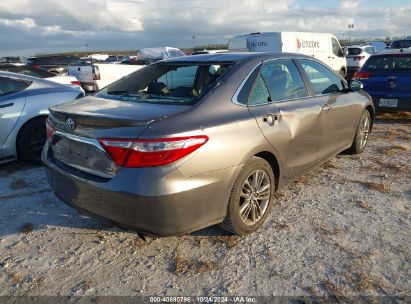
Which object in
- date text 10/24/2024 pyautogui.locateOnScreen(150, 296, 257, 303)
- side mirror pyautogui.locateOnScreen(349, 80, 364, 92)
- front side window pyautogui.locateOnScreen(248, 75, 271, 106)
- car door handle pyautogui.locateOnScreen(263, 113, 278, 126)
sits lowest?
date text 10/24/2024 pyautogui.locateOnScreen(150, 296, 257, 303)

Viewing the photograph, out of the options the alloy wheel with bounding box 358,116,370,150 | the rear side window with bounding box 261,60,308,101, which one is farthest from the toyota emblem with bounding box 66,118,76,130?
the alloy wheel with bounding box 358,116,370,150

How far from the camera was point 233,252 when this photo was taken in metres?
3.14

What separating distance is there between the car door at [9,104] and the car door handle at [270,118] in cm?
345

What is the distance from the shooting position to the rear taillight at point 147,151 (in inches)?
100.0

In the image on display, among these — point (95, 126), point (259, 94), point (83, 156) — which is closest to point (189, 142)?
point (95, 126)

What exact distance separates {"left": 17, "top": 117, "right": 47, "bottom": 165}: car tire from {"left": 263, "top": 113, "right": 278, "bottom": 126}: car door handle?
3412 millimetres

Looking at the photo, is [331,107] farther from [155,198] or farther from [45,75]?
[45,75]

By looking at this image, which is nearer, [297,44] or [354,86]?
[354,86]

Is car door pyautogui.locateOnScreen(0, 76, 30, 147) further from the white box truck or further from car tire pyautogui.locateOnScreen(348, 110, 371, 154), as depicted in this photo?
the white box truck

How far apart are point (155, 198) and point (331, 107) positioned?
8.78 feet

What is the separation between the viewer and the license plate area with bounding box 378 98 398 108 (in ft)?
25.2

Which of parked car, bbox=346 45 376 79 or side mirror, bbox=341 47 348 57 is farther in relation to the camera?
parked car, bbox=346 45 376 79

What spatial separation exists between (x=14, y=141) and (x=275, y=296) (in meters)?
4.02

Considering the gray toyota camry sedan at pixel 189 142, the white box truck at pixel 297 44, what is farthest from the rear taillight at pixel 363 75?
the white box truck at pixel 297 44
